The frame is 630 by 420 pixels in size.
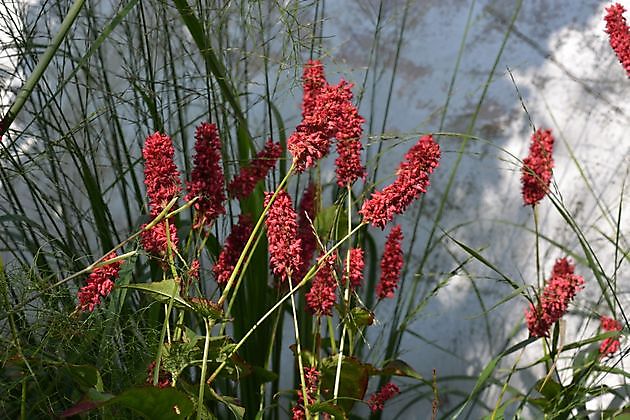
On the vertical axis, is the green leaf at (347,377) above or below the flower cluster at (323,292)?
below

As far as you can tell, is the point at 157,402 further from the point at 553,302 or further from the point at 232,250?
the point at 553,302

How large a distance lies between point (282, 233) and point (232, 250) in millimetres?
115

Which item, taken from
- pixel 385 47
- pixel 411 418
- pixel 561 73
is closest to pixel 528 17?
pixel 561 73

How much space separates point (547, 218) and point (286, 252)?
3.10ft

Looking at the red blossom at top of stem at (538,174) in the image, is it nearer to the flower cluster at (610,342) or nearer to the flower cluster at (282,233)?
the flower cluster at (610,342)

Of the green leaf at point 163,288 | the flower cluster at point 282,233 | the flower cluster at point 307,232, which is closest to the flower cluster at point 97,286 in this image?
the green leaf at point 163,288

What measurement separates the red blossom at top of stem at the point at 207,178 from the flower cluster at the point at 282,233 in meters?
0.05

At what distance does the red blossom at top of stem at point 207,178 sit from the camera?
0.91m

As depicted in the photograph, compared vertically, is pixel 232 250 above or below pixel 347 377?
above

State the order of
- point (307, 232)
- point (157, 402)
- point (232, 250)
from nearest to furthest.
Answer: point (157, 402) → point (232, 250) → point (307, 232)

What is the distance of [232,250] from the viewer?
0.97m

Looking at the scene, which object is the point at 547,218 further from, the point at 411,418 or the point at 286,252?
the point at 286,252

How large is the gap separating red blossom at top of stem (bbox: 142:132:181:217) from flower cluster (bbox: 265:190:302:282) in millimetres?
87

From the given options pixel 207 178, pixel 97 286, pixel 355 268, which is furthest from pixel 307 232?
pixel 97 286
